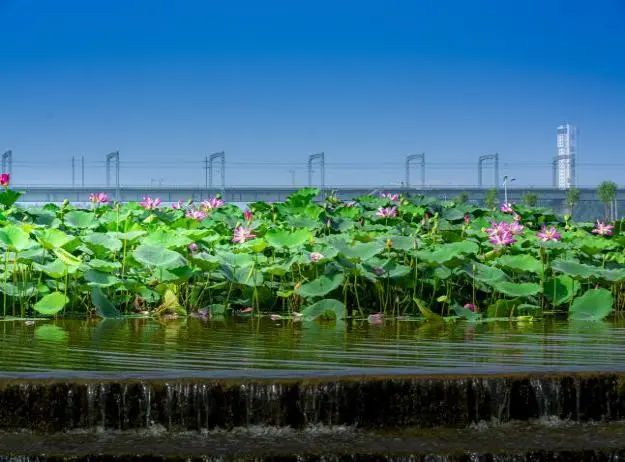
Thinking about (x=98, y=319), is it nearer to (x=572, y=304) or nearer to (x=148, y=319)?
(x=148, y=319)

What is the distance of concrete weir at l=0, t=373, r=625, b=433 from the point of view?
353 cm

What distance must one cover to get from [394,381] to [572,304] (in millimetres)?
A: 3453

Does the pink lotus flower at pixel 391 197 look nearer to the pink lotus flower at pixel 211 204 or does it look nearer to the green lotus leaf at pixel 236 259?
the pink lotus flower at pixel 211 204

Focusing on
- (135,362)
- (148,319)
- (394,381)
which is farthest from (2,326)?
(394,381)

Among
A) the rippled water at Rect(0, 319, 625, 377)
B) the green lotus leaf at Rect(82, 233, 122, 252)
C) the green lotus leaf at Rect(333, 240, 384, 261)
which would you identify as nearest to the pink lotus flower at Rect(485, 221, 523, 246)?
the rippled water at Rect(0, 319, 625, 377)

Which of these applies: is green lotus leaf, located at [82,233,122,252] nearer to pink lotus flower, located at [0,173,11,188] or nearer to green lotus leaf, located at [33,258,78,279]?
green lotus leaf, located at [33,258,78,279]

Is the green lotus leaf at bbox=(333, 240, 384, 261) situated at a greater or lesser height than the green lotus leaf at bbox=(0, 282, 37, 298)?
greater

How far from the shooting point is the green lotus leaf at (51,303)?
6203 mm

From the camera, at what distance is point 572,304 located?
6754 mm

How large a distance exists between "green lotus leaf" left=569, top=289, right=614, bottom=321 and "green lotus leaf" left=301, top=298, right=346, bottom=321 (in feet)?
5.06

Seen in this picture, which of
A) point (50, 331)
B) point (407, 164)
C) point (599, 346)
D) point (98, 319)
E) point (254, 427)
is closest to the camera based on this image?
point (254, 427)

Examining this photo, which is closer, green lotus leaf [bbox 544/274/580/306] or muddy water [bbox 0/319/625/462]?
muddy water [bbox 0/319/625/462]

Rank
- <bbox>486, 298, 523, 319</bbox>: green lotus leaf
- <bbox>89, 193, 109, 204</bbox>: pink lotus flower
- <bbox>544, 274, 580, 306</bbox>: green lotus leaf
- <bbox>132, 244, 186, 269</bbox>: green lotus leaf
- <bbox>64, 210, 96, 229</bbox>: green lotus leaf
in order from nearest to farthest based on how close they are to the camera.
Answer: <bbox>132, 244, 186, 269</bbox>: green lotus leaf
<bbox>486, 298, 523, 319</bbox>: green lotus leaf
<bbox>544, 274, 580, 306</bbox>: green lotus leaf
<bbox>64, 210, 96, 229</bbox>: green lotus leaf
<bbox>89, 193, 109, 204</bbox>: pink lotus flower

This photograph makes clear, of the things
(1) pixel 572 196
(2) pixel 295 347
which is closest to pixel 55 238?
(2) pixel 295 347
